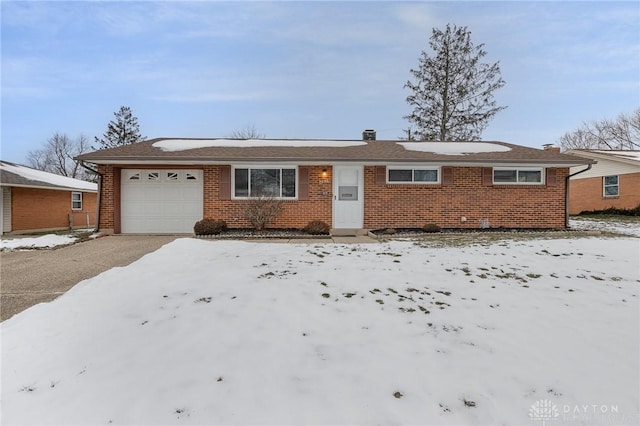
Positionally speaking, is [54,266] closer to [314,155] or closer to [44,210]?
[314,155]

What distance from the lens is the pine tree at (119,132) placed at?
103 feet

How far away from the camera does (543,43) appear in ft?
47.4

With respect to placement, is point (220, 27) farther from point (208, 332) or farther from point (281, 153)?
point (208, 332)

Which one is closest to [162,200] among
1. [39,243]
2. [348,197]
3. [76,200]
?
[39,243]

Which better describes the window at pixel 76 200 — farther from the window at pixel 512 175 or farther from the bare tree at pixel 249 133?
the window at pixel 512 175

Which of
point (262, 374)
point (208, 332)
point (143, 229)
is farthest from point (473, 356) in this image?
point (143, 229)

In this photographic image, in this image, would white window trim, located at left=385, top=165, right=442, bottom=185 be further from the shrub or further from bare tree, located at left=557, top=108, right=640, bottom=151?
bare tree, located at left=557, top=108, right=640, bottom=151

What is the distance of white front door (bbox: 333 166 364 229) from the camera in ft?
34.0

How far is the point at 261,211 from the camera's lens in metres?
9.81

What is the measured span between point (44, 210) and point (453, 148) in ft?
65.9

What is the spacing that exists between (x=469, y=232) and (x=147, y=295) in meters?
9.38

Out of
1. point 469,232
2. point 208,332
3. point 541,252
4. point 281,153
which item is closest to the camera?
point 208,332

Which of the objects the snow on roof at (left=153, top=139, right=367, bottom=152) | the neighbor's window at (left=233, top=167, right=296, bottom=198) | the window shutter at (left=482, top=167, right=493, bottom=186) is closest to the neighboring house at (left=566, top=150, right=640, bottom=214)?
the window shutter at (left=482, top=167, right=493, bottom=186)

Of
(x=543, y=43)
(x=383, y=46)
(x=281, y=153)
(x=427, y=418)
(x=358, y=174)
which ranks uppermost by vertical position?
(x=383, y=46)
